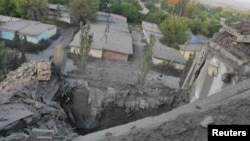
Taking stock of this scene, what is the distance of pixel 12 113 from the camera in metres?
8.24

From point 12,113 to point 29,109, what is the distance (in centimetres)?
74

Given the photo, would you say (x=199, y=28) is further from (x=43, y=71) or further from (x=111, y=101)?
(x=43, y=71)

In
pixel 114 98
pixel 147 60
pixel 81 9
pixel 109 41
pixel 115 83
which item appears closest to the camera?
pixel 114 98

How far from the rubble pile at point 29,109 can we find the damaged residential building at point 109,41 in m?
9.71

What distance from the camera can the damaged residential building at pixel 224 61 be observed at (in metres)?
9.70

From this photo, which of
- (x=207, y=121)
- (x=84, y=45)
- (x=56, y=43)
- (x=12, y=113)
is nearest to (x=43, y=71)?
(x=12, y=113)

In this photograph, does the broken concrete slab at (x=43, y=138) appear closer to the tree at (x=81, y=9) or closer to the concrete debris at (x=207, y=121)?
the concrete debris at (x=207, y=121)

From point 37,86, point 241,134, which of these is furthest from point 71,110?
point 241,134

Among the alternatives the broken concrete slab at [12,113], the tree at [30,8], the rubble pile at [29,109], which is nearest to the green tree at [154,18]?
the tree at [30,8]

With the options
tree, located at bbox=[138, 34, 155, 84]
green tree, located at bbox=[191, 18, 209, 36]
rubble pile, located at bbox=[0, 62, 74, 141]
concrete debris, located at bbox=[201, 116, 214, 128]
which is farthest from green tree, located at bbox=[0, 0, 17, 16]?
concrete debris, located at bbox=[201, 116, 214, 128]

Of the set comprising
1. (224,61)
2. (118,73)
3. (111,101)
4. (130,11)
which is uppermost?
(224,61)

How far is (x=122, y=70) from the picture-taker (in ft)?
72.6

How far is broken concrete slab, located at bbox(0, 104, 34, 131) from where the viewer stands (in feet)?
24.8

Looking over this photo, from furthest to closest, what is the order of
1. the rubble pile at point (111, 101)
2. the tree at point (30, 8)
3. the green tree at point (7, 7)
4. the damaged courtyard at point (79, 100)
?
the green tree at point (7, 7), the tree at point (30, 8), the rubble pile at point (111, 101), the damaged courtyard at point (79, 100)
